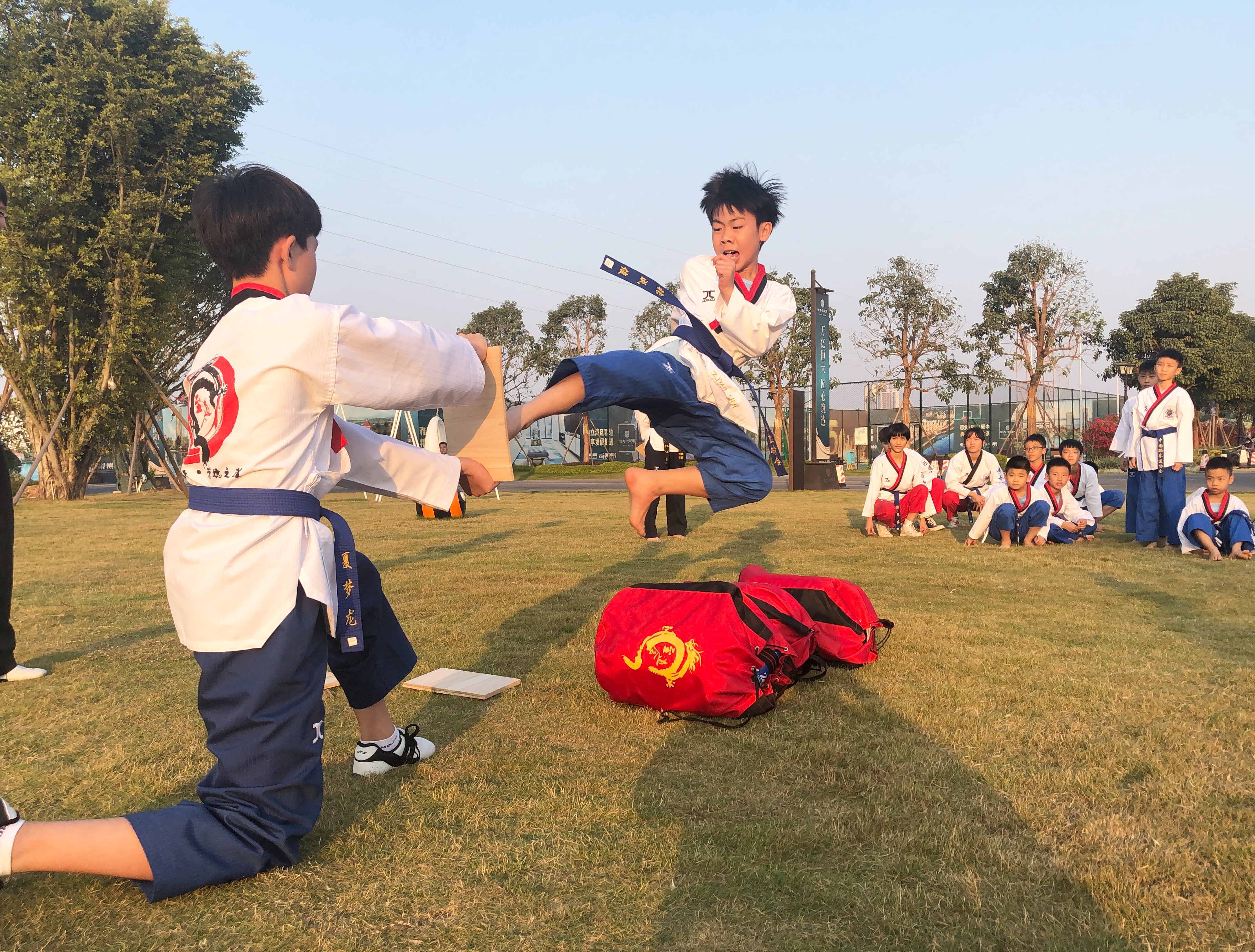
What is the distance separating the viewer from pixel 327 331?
2.14 m

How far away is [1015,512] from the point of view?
9242mm

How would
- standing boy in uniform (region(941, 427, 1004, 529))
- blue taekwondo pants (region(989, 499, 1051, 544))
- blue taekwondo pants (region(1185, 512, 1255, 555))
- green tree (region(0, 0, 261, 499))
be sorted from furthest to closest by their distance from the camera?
green tree (region(0, 0, 261, 499))
standing boy in uniform (region(941, 427, 1004, 529))
blue taekwondo pants (region(989, 499, 1051, 544))
blue taekwondo pants (region(1185, 512, 1255, 555))

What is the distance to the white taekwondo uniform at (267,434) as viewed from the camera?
2.10 metres

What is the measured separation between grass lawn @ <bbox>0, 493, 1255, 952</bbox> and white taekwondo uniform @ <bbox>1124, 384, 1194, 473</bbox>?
13.3 ft

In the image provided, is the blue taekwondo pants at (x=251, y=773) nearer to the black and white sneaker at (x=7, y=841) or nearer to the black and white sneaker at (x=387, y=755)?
the black and white sneaker at (x=7, y=841)

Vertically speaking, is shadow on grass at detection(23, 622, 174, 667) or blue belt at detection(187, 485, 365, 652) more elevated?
blue belt at detection(187, 485, 365, 652)

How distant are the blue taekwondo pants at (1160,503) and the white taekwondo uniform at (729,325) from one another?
668cm

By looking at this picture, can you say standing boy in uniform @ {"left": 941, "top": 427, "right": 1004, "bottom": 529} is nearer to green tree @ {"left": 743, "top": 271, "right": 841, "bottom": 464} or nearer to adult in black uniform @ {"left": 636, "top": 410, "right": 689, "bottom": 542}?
adult in black uniform @ {"left": 636, "top": 410, "right": 689, "bottom": 542}

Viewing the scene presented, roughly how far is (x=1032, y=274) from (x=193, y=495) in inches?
1352

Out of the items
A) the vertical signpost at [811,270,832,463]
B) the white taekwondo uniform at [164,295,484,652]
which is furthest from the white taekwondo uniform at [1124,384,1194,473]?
the vertical signpost at [811,270,832,463]

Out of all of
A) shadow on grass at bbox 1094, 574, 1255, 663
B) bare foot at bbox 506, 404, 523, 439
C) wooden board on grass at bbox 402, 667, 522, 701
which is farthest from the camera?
shadow on grass at bbox 1094, 574, 1255, 663

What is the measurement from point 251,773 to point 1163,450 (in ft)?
31.2

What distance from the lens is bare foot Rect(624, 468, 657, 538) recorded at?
4.09 m

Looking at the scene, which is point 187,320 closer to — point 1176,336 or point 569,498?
point 569,498
